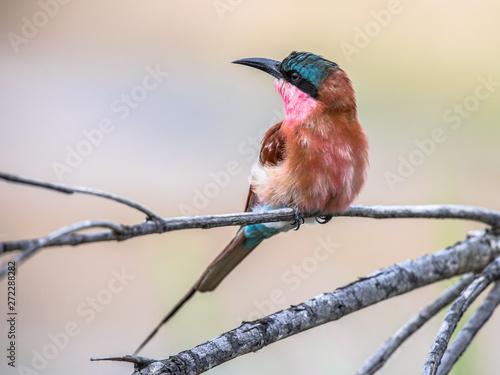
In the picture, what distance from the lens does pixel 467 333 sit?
46.7 inches

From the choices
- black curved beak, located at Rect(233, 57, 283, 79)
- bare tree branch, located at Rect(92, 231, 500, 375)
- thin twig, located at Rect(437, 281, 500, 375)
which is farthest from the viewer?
black curved beak, located at Rect(233, 57, 283, 79)

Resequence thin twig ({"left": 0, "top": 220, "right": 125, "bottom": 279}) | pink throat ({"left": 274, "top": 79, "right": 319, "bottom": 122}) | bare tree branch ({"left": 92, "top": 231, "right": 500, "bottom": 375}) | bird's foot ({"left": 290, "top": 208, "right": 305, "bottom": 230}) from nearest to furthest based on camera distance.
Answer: thin twig ({"left": 0, "top": 220, "right": 125, "bottom": 279}) → bare tree branch ({"left": 92, "top": 231, "right": 500, "bottom": 375}) → bird's foot ({"left": 290, "top": 208, "right": 305, "bottom": 230}) → pink throat ({"left": 274, "top": 79, "right": 319, "bottom": 122})

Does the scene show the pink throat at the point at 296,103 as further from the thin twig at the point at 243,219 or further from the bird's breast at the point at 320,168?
the thin twig at the point at 243,219

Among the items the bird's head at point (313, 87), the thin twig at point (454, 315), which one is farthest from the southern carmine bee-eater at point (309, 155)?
the thin twig at point (454, 315)

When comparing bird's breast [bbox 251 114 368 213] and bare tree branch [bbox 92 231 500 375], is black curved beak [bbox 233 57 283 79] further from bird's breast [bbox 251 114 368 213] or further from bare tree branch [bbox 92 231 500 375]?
bare tree branch [bbox 92 231 500 375]

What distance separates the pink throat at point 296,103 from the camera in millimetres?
1539

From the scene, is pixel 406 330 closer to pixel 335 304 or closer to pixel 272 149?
pixel 335 304

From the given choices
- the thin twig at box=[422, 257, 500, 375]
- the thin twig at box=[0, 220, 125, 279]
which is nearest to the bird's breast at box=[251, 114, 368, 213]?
the thin twig at box=[422, 257, 500, 375]

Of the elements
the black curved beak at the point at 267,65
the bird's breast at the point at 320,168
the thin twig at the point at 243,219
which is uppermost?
the black curved beak at the point at 267,65

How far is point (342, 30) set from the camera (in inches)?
121

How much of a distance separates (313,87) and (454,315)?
706 mm

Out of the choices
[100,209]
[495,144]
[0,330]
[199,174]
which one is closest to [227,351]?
[0,330]

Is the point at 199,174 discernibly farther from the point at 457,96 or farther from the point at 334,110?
the point at 334,110

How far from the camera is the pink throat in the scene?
1.54 m
